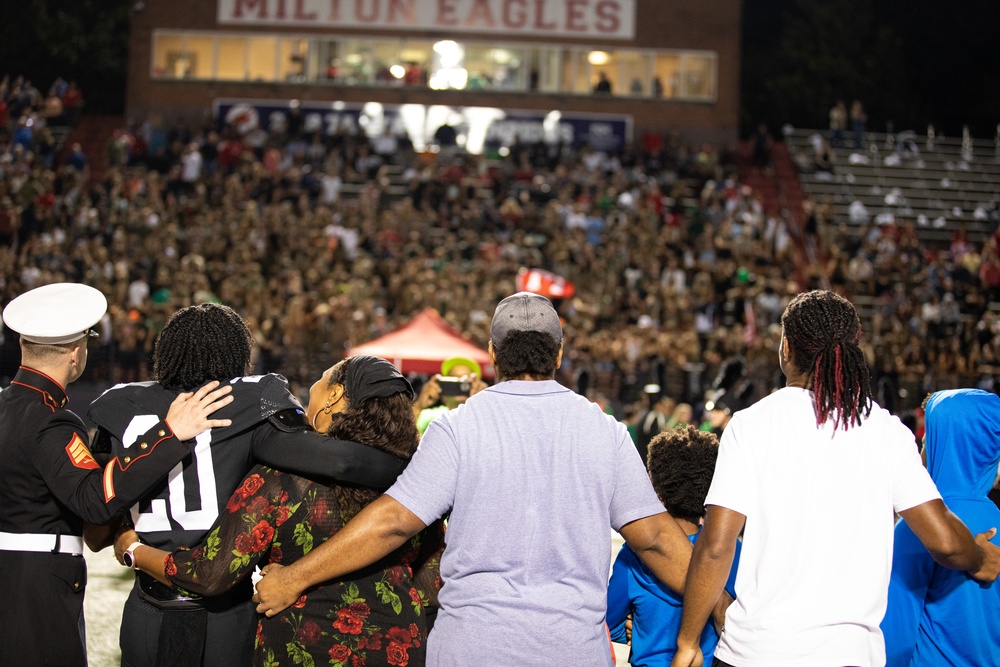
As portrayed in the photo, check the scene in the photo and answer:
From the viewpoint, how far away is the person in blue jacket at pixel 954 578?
337cm

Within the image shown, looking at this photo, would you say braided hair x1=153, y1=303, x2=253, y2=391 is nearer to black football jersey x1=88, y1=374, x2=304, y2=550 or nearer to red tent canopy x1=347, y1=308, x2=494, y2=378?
black football jersey x1=88, y1=374, x2=304, y2=550

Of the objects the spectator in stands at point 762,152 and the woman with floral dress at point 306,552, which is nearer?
→ the woman with floral dress at point 306,552

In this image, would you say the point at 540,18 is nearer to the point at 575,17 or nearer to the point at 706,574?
the point at 575,17

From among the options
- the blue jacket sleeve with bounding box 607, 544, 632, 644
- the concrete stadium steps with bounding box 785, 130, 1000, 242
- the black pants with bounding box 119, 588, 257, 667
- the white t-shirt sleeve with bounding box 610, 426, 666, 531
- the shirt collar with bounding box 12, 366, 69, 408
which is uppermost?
the concrete stadium steps with bounding box 785, 130, 1000, 242

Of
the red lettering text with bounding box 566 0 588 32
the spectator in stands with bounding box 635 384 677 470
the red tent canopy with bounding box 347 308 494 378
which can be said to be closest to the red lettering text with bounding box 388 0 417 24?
the red lettering text with bounding box 566 0 588 32

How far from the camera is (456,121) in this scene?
28469mm

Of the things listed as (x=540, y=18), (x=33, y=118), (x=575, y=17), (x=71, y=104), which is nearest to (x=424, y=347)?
(x=33, y=118)

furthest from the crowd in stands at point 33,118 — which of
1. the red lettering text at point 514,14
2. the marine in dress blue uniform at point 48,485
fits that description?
the marine in dress blue uniform at point 48,485

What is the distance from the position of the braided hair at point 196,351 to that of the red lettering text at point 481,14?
2766cm

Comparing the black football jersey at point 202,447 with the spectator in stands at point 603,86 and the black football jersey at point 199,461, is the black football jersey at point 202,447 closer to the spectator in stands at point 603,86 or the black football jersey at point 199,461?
the black football jersey at point 199,461

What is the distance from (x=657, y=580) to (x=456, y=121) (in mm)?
26065

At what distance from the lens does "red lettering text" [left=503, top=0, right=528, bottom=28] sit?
29656 mm

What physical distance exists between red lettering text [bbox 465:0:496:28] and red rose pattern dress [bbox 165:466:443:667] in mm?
28055

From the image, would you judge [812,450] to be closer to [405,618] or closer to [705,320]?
[405,618]
